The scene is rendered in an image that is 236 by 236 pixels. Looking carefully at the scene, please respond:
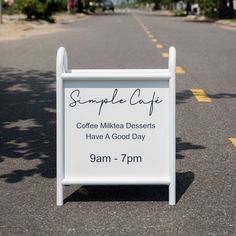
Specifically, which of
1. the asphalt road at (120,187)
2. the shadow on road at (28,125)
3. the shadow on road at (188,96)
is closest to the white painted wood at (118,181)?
the asphalt road at (120,187)

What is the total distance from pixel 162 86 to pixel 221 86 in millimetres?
5834

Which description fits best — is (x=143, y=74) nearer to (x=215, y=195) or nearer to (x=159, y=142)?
(x=159, y=142)

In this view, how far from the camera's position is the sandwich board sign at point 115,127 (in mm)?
4164

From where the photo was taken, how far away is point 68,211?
13.6ft

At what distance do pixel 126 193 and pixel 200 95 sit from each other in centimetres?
458

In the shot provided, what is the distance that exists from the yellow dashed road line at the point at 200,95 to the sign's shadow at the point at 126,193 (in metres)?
3.83

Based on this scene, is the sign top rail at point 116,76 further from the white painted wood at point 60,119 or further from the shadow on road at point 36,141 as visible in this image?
the shadow on road at point 36,141

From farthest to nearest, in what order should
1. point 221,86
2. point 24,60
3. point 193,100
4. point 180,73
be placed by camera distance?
point 24,60
point 180,73
point 221,86
point 193,100

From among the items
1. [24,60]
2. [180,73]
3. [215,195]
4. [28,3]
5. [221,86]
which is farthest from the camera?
[28,3]

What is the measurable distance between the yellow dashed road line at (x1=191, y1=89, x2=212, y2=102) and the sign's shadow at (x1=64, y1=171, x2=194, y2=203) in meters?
3.83

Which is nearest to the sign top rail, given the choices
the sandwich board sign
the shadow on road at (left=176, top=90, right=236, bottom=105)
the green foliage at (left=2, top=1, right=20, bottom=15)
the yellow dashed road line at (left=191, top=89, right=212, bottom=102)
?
the sandwich board sign

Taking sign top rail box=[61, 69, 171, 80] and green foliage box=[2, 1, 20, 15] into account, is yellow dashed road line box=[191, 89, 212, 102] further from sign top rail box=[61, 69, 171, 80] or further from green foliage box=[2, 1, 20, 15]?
green foliage box=[2, 1, 20, 15]

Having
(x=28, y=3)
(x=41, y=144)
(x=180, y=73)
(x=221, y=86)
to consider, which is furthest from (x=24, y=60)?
(x=28, y=3)

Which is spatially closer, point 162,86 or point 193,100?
point 162,86
